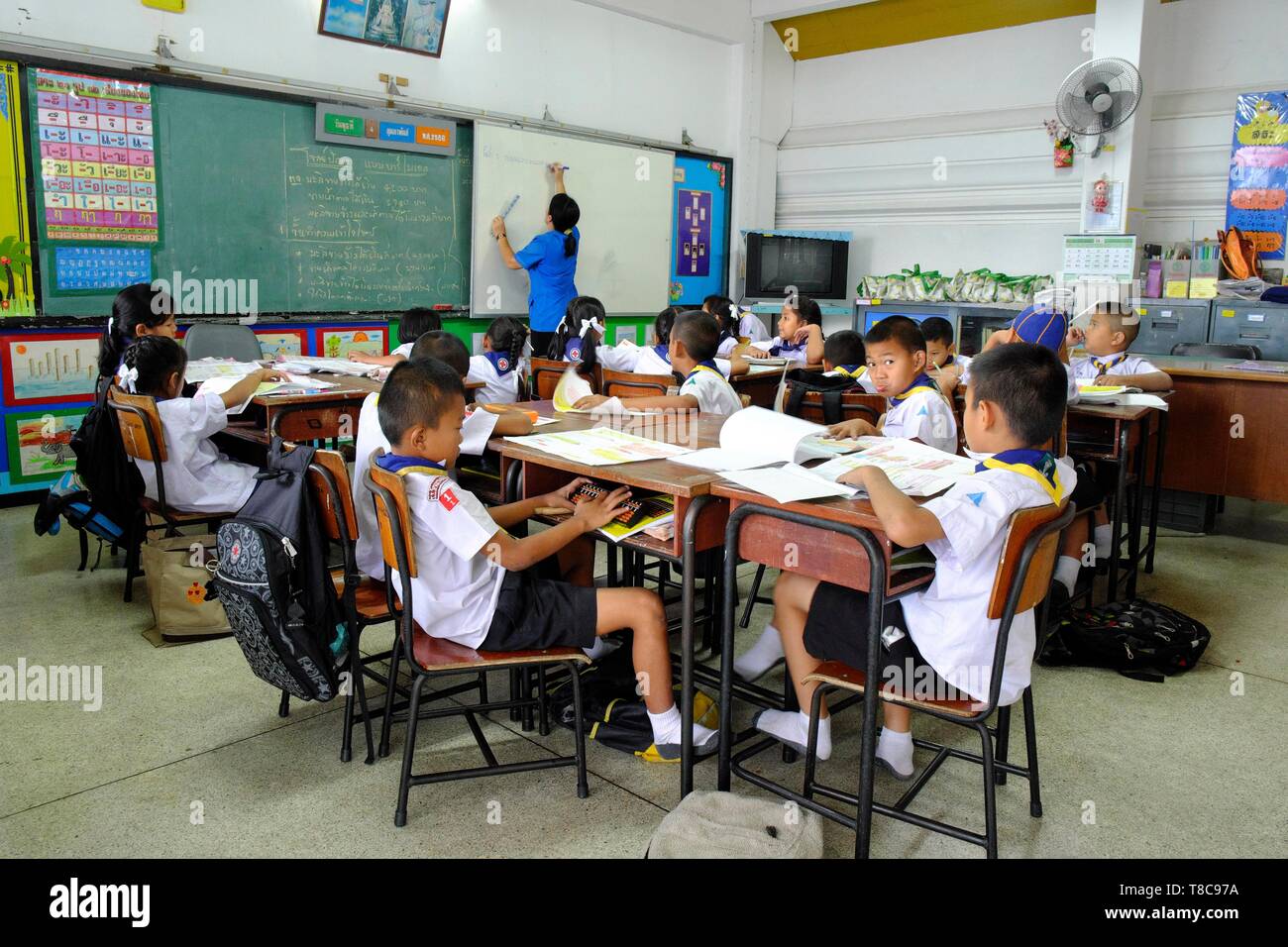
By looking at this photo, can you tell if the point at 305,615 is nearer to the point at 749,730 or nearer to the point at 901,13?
the point at 749,730

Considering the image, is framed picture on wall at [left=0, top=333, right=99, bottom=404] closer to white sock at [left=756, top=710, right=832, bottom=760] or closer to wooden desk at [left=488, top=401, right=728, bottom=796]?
wooden desk at [left=488, top=401, right=728, bottom=796]

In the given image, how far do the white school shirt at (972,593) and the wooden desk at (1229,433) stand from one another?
3.21 meters

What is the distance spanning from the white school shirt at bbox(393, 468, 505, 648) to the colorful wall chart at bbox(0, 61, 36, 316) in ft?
11.7

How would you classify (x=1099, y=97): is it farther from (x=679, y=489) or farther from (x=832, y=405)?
(x=679, y=489)

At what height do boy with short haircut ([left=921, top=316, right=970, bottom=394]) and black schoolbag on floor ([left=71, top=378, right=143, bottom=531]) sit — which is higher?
boy with short haircut ([left=921, top=316, right=970, bottom=394])

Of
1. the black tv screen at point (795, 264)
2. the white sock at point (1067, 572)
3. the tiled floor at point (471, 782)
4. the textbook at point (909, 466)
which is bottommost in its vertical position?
the tiled floor at point (471, 782)

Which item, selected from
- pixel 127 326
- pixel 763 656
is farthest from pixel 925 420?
pixel 127 326

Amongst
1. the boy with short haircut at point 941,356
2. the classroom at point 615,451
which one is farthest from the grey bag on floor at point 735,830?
the boy with short haircut at point 941,356

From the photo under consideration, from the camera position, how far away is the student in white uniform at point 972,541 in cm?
172

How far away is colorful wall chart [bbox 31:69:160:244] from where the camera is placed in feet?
15.1

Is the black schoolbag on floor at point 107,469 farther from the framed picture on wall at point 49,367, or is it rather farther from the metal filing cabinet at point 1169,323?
the metal filing cabinet at point 1169,323

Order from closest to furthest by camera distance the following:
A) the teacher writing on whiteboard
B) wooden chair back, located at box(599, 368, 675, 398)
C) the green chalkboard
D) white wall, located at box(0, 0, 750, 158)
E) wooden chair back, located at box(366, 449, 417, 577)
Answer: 1. wooden chair back, located at box(366, 449, 417, 577)
2. wooden chair back, located at box(599, 368, 675, 398)
3. white wall, located at box(0, 0, 750, 158)
4. the green chalkboard
5. the teacher writing on whiteboard

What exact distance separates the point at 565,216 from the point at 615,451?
456 centimetres

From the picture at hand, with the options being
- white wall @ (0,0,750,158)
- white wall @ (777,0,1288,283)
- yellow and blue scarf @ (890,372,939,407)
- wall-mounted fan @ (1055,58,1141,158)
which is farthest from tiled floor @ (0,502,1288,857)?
white wall @ (777,0,1288,283)
